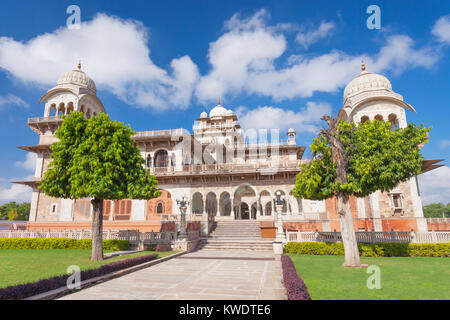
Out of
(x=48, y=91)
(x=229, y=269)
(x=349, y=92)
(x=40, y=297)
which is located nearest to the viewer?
(x=40, y=297)

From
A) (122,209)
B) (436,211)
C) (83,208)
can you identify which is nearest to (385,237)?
A: (122,209)

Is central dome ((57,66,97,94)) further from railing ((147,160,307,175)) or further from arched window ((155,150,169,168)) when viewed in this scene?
railing ((147,160,307,175))

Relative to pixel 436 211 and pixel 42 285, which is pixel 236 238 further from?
pixel 436 211

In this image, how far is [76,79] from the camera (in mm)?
29922

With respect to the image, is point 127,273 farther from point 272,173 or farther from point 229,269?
point 272,173

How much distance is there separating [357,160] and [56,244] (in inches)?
729

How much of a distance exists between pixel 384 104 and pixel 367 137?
16231 millimetres

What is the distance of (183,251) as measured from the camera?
15039mm

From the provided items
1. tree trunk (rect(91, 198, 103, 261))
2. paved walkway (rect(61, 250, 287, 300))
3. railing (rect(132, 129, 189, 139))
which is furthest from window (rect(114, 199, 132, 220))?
paved walkway (rect(61, 250, 287, 300))

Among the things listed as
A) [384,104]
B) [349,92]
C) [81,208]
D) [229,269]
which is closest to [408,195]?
[384,104]

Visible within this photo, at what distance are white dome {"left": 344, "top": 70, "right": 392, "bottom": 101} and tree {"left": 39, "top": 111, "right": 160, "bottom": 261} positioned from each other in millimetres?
23410

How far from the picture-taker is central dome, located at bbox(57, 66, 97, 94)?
2969cm

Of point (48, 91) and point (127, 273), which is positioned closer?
point (127, 273)

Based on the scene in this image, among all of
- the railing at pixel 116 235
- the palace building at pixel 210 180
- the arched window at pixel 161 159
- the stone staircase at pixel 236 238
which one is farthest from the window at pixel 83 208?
the stone staircase at pixel 236 238
